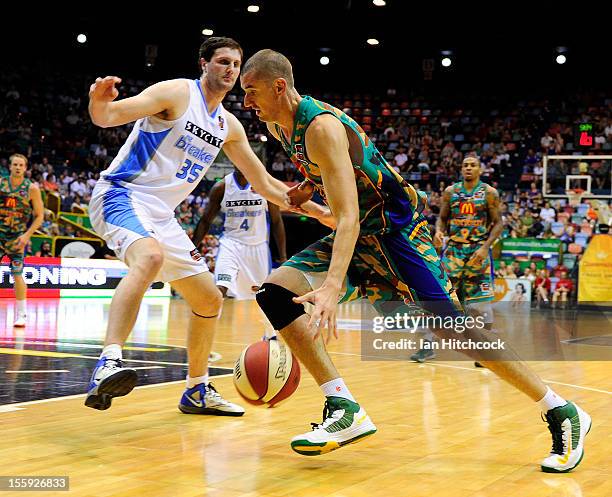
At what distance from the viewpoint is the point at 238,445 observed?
3824mm

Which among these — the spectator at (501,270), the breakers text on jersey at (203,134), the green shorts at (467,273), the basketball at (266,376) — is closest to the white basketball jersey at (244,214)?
the green shorts at (467,273)

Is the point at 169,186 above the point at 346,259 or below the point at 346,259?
above

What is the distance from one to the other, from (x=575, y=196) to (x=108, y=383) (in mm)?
20128

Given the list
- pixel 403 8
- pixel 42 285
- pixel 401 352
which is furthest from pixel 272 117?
pixel 403 8

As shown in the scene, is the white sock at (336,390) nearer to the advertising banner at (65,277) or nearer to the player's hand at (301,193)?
the player's hand at (301,193)

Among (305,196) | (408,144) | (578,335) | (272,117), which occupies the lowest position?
(578,335)

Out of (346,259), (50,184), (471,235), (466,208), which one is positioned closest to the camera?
(346,259)

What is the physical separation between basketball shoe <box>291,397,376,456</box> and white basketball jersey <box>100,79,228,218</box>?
154 cm

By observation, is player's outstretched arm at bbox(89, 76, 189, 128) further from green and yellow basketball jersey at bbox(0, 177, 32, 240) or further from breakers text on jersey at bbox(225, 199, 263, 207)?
green and yellow basketball jersey at bbox(0, 177, 32, 240)

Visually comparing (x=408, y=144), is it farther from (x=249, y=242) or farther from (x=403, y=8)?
(x=249, y=242)

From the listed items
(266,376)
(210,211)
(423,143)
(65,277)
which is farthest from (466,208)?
(423,143)

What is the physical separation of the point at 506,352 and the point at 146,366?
3800 mm

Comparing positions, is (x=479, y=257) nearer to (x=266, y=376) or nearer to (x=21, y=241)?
(x=266, y=376)

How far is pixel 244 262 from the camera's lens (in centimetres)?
837
